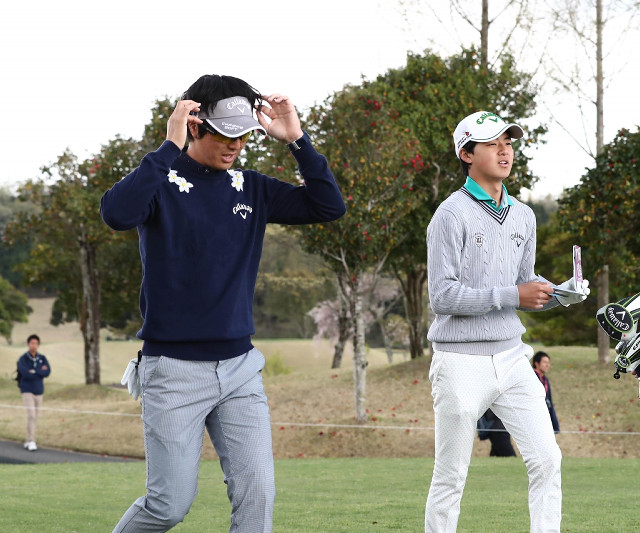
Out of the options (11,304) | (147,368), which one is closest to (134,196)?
(147,368)

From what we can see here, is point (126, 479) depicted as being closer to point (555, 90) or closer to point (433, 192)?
point (433, 192)

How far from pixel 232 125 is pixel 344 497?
265 inches

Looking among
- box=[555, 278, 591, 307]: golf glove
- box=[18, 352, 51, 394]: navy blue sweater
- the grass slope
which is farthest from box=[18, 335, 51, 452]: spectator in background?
box=[555, 278, 591, 307]: golf glove

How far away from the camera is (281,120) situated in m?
4.62

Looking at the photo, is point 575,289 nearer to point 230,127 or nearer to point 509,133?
point 509,133

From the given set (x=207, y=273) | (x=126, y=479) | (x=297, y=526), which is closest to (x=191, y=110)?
(x=207, y=273)

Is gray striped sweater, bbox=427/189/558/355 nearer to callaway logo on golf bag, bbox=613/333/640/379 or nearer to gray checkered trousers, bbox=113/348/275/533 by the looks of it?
callaway logo on golf bag, bbox=613/333/640/379

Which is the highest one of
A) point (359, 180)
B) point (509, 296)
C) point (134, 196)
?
point (359, 180)

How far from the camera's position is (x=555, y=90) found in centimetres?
2566

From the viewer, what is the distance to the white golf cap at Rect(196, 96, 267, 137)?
14.1ft

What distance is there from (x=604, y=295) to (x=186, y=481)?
22.5 m

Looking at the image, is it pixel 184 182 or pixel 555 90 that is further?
pixel 555 90

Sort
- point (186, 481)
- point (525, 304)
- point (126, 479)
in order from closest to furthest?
point (186, 481), point (525, 304), point (126, 479)

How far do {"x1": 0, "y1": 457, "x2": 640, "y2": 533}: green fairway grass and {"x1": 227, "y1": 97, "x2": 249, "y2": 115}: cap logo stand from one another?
4.06 metres
